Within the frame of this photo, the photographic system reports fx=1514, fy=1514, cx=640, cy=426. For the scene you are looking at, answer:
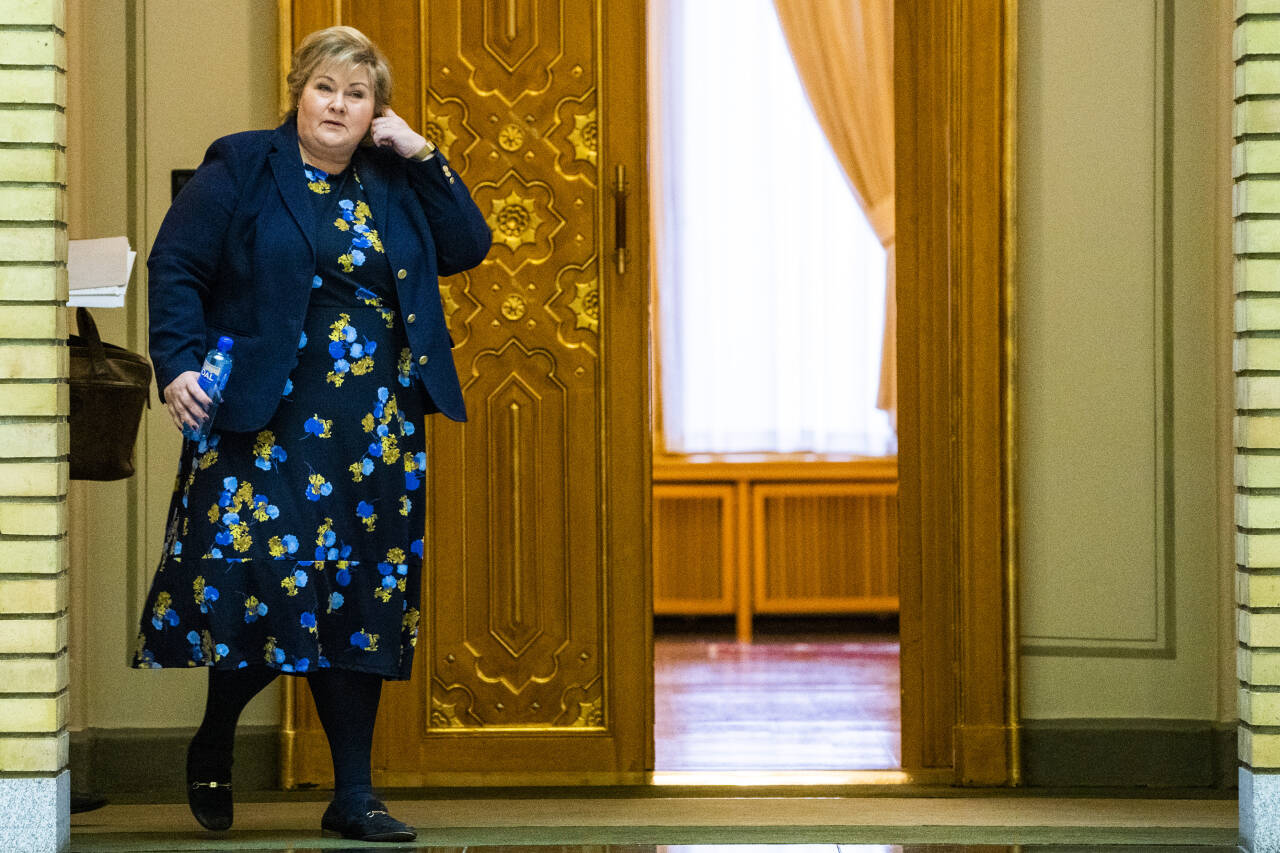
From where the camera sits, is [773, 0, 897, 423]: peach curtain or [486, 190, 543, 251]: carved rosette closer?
[486, 190, 543, 251]: carved rosette

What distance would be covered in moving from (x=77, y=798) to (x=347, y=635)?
873 mm

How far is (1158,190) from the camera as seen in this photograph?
3346 mm

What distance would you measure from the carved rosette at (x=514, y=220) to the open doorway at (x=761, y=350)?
264 cm

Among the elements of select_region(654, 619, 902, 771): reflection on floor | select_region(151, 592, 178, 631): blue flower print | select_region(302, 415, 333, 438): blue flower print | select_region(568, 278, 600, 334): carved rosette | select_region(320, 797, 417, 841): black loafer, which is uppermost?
select_region(568, 278, 600, 334): carved rosette

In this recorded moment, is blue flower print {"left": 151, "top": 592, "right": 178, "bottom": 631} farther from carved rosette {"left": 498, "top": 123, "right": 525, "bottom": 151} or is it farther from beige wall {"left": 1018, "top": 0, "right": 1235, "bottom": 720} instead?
beige wall {"left": 1018, "top": 0, "right": 1235, "bottom": 720}

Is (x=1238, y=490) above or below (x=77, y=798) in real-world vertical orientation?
above

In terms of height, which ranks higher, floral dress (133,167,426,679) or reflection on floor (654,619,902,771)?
floral dress (133,167,426,679)

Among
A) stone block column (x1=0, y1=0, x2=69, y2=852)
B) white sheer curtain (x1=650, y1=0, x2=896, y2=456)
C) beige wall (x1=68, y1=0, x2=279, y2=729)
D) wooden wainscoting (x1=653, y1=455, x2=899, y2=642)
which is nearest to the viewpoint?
stone block column (x1=0, y1=0, x2=69, y2=852)

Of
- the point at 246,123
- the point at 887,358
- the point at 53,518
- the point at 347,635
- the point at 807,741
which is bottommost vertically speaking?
the point at 807,741

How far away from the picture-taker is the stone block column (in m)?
2.42

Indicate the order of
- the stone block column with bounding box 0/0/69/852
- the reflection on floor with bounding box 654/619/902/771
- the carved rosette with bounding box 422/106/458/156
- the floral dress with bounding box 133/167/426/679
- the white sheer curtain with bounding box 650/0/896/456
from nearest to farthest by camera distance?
the stone block column with bounding box 0/0/69/852, the floral dress with bounding box 133/167/426/679, the carved rosette with bounding box 422/106/458/156, the reflection on floor with bounding box 654/619/902/771, the white sheer curtain with bounding box 650/0/896/456

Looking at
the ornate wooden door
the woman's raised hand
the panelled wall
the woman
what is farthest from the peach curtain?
the woman's raised hand

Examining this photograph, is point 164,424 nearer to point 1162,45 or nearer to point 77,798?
point 77,798

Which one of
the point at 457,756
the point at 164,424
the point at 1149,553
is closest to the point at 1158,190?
the point at 1149,553
